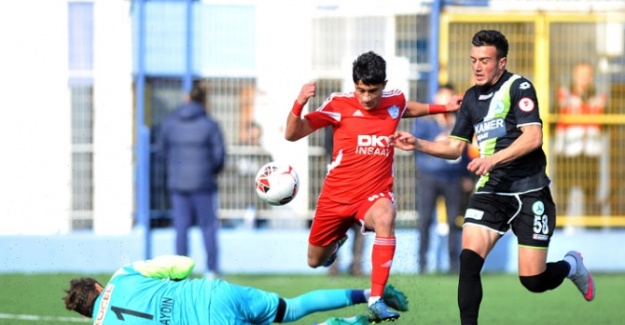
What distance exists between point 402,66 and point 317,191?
1990 mm

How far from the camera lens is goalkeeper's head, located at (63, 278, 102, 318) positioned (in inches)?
322

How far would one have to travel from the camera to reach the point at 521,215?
883 centimetres

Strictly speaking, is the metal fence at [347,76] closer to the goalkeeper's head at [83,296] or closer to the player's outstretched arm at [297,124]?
the player's outstretched arm at [297,124]

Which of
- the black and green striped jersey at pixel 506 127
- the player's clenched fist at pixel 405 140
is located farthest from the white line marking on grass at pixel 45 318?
the black and green striped jersey at pixel 506 127

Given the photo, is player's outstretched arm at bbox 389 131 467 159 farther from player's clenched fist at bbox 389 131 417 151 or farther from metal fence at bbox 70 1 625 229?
metal fence at bbox 70 1 625 229

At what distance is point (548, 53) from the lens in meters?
16.9

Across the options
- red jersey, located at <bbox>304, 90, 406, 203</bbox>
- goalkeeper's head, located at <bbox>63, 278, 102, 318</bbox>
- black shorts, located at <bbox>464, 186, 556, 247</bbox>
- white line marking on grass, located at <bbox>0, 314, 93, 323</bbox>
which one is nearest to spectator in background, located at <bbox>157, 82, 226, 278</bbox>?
white line marking on grass, located at <bbox>0, 314, 93, 323</bbox>

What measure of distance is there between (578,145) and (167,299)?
10.2m

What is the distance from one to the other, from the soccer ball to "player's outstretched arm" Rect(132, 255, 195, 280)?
1.52 m

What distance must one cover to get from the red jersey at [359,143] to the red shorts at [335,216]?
0.15 ft

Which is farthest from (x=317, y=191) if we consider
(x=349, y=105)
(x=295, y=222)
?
(x=349, y=105)

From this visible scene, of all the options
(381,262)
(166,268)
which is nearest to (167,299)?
(166,268)

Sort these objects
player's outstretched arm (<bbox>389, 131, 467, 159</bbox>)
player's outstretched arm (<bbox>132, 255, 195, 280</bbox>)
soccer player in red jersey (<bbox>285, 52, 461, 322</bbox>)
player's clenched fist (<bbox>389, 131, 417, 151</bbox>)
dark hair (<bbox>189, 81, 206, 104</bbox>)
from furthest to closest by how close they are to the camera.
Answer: dark hair (<bbox>189, 81, 206, 104</bbox>)
soccer player in red jersey (<bbox>285, 52, 461, 322</bbox>)
player's outstretched arm (<bbox>389, 131, 467, 159</bbox>)
player's clenched fist (<bbox>389, 131, 417, 151</bbox>)
player's outstretched arm (<bbox>132, 255, 195, 280</bbox>)

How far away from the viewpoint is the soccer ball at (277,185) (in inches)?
391
